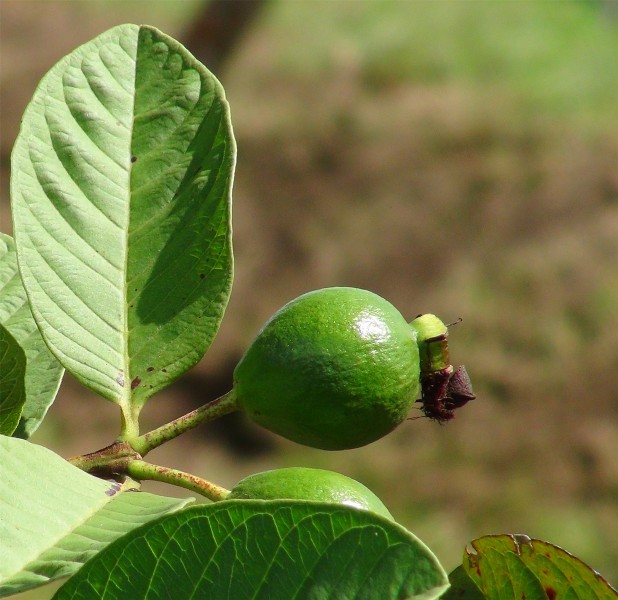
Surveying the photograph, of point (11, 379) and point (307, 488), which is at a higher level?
point (11, 379)

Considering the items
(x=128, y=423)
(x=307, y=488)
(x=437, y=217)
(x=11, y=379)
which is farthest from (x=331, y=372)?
(x=437, y=217)

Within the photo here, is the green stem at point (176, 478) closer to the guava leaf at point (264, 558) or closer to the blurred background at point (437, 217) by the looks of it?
the guava leaf at point (264, 558)

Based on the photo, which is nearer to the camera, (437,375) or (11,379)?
(11,379)

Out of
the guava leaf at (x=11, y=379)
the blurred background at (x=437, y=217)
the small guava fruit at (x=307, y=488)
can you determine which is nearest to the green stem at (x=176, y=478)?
the small guava fruit at (x=307, y=488)

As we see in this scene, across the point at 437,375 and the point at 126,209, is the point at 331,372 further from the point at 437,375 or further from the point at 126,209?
the point at 126,209

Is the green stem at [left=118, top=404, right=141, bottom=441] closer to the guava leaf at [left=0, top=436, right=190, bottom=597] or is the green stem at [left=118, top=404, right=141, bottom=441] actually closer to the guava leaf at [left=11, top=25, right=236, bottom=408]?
the guava leaf at [left=11, top=25, right=236, bottom=408]

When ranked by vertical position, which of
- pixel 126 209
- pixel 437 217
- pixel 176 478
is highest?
pixel 126 209

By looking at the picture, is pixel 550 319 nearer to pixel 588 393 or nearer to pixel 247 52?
pixel 588 393
